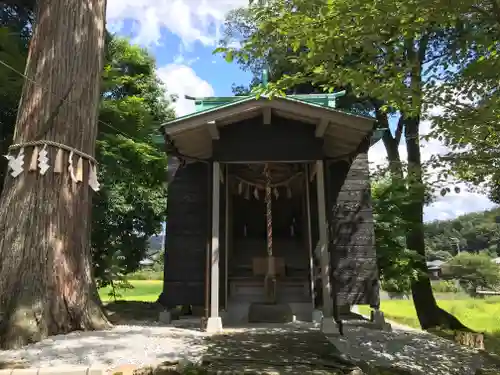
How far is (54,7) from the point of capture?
18.3 ft

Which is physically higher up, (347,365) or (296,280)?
(296,280)

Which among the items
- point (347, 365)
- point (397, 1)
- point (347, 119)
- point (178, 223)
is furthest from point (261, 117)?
point (347, 365)

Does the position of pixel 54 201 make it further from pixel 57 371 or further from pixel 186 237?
pixel 186 237

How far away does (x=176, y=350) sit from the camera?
4219 millimetres

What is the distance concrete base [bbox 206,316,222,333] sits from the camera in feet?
18.8

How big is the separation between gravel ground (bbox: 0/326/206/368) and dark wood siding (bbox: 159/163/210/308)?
184 centimetres

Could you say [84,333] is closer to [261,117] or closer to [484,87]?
[261,117]

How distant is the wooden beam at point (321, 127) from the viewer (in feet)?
19.7

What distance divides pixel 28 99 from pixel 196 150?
2894mm

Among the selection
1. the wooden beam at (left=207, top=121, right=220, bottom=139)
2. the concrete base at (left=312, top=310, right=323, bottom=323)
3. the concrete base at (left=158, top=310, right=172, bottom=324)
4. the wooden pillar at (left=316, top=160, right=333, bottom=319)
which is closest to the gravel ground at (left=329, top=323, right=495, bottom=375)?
the wooden pillar at (left=316, top=160, right=333, bottom=319)

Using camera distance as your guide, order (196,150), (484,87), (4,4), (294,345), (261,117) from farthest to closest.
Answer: (4,4)
(196,150)
(261,117)
(484,87)
(294,345)

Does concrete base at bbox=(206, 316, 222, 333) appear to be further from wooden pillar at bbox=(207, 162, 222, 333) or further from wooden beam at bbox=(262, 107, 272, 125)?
wooden beam at bbox=(262, 107, 272, 125)

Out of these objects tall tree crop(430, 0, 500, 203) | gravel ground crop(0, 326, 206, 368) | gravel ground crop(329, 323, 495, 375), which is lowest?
gravel ground crop(329, 323, 495, 375)

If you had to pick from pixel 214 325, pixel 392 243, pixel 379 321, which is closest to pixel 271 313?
pixel 214 325
